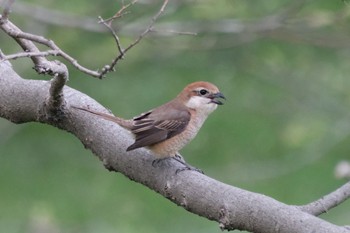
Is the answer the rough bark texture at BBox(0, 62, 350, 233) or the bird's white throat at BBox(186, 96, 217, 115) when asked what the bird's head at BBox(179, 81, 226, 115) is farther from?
the rough bark texture at BBox(0, 62, 350, 233)

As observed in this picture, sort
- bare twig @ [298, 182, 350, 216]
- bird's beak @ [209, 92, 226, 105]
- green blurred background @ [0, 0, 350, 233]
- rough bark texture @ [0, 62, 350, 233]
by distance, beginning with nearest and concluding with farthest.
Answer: rough bark texture @ [0, 62, 350, 233]
bare twig @ [298, 182, 350, 216]
bird's beak @ [209, 92, 226, 105]
green blurred background @ [0, 0, 350, 233]

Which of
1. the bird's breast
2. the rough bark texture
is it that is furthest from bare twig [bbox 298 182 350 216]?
the bird's breast

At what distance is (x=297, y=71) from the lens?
10445mm

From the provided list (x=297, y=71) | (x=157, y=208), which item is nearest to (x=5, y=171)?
(x=157, y=208)

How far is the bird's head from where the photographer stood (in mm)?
6555

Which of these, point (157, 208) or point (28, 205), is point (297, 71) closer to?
point (157, 208)

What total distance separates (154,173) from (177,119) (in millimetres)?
1536

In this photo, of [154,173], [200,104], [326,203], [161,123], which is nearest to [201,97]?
[200,104]

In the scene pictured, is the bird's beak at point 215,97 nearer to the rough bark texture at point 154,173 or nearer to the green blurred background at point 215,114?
the rough bark texture at point 154,173

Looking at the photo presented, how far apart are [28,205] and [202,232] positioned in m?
2.27

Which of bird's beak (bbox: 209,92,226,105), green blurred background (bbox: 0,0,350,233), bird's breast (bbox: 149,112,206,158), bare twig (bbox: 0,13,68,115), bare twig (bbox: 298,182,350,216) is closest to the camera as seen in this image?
bare twig (bbox: 0,13,68,115)

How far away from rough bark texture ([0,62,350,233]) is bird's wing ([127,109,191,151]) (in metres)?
0.61

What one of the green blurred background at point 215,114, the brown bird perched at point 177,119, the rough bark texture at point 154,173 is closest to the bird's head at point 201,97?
the brown bird perched at point 177,119

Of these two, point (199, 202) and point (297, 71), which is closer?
point (199, 202)
